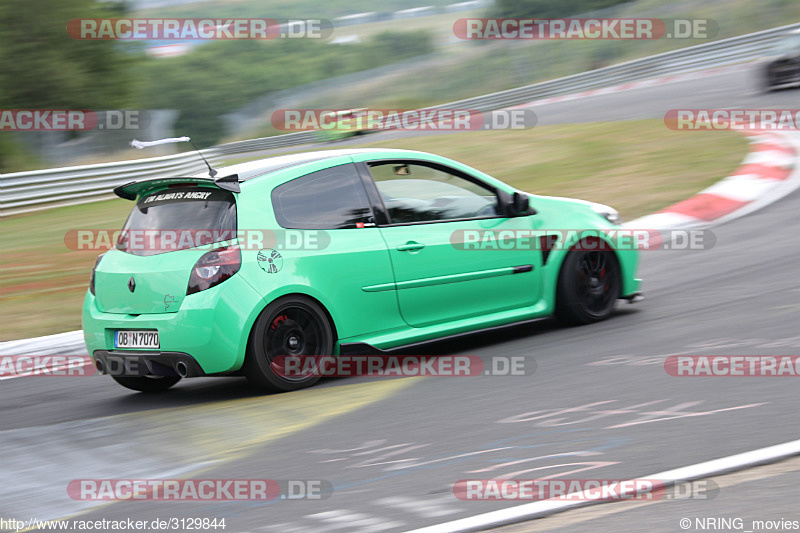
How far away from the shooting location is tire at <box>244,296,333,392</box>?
19.9 feet

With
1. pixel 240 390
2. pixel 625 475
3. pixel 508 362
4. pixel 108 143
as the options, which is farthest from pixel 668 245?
pixel 108 143

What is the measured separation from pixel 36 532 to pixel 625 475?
2547 millimetres

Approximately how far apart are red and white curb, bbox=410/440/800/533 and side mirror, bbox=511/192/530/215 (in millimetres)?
3104

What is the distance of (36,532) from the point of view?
13.8 feet

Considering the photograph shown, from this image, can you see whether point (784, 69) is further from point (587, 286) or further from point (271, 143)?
point (271, 143)

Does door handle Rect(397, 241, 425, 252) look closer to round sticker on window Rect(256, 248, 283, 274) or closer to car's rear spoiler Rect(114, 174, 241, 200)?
round sticker on window Rect(256, 248, 283, 274)

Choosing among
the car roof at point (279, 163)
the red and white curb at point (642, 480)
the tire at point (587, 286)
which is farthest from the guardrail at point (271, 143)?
the red and white curb at point (642, 480)

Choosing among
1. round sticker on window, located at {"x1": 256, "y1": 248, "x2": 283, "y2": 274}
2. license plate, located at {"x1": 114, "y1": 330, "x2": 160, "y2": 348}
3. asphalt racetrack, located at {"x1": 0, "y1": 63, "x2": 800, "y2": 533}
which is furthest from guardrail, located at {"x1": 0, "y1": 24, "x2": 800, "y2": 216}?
round sticker on window, located at {"x1": 256, "y1": 248, "x2": 283, "y2": 274}

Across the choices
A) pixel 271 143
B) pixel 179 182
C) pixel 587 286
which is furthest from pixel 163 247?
pixel 271 143

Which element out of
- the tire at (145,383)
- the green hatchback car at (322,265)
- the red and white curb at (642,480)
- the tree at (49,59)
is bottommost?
the red and white curb at (642,480)

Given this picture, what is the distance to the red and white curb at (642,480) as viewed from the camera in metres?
3.81

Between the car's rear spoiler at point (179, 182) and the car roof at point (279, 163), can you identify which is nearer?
the car's rear spoiler at point (179, 182)

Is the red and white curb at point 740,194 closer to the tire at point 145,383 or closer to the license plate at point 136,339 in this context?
the tire at point 145,383

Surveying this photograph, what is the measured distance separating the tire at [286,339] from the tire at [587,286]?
6.36 feet
